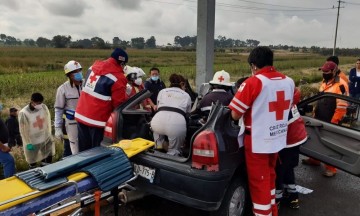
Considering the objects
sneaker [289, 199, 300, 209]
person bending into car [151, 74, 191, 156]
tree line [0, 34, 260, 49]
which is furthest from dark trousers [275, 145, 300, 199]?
tree line [0, 34, 260, 49]

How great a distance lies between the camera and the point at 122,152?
3.02 m

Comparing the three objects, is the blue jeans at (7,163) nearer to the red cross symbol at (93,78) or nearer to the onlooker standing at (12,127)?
the red cross symbol at (93,78)

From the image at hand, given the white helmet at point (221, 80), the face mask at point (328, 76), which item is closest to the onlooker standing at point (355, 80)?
the face mask at point (328, 76)

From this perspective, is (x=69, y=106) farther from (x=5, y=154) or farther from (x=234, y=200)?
(x=234, y=200)

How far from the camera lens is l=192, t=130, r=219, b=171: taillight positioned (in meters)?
2.97

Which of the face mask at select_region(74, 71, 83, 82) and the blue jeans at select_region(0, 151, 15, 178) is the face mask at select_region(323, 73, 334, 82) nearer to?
the face mask at select_region(74, 71, 83, 82)

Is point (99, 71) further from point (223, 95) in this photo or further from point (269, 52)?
point (269, 52)

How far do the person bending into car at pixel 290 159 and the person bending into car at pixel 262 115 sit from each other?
52cm

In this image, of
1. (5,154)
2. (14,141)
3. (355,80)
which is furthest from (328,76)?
(14,141)

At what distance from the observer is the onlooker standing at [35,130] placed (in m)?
4.85

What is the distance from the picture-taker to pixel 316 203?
4.36 meters

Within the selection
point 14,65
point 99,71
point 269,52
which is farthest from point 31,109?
point 14,65

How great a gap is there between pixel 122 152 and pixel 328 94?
299 centimetres

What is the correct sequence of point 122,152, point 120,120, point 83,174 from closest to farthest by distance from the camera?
point 83,174
point 122,152
point 120,120
